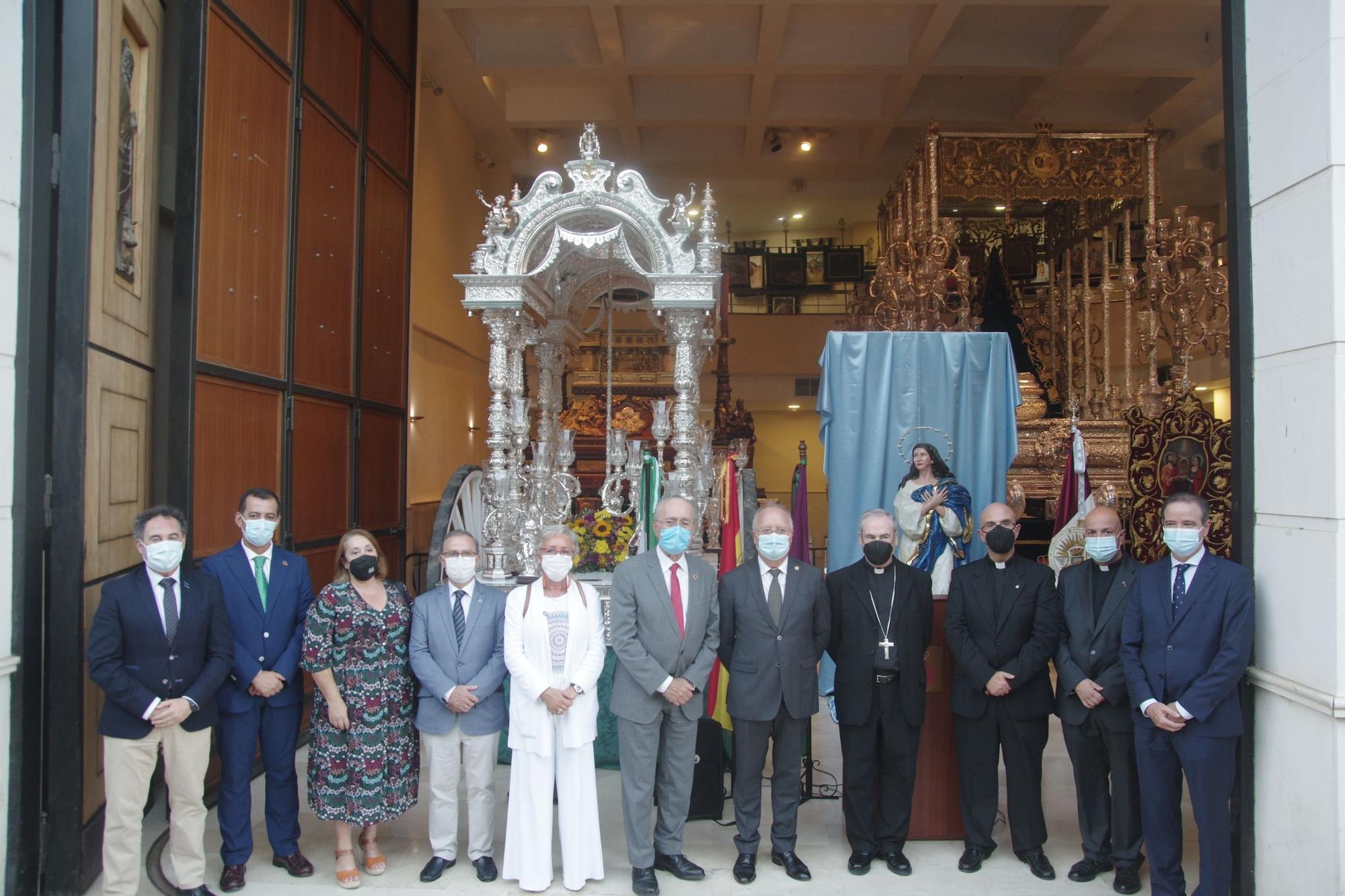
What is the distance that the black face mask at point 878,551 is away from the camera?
4.61 meters

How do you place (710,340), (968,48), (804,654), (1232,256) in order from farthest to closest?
(968,48), (710,340), (804,654), (1232,256)

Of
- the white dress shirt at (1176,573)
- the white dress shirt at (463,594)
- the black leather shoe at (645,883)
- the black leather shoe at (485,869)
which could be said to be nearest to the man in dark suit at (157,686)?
the white dress shirt at (463,594)

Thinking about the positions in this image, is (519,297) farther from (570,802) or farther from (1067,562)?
(1067,562)

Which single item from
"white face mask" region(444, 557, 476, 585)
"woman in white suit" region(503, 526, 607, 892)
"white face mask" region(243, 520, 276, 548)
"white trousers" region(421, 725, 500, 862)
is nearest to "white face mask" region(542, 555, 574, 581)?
"woman in white suit" region(503, 526, 607, 892)

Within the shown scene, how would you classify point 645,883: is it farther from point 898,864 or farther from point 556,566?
point 556,566

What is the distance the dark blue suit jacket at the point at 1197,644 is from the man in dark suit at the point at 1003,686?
468 millimetres

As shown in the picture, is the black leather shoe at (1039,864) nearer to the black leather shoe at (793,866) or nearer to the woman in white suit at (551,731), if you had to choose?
the black leather shoe at (793,866)

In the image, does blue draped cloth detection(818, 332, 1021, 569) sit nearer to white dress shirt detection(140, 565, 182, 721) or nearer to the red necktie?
the red necktie

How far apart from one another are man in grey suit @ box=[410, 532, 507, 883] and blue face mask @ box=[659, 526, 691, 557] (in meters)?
0.88

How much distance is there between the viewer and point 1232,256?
13.8 feet

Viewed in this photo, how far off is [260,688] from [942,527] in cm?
377

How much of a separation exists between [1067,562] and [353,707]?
4.41 m

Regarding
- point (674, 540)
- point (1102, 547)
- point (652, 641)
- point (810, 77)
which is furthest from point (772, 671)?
point (810, 77)

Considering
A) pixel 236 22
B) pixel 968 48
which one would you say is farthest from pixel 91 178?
pixel 968 48
